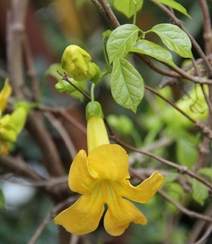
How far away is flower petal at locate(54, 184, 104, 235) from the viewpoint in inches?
18.5

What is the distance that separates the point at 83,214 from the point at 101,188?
0.04 metres

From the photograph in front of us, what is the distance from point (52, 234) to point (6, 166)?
0.31 m

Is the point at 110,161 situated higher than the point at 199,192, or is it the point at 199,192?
the point at 110,161

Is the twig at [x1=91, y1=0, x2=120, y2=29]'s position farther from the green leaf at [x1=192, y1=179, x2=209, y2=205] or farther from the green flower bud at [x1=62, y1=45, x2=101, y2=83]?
the green leaf at [x1=192, y1=179, x2=209, y2=205]

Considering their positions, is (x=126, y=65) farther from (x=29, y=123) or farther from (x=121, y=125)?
(x=121, y=125)

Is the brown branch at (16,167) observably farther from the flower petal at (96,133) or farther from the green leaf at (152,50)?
the green leaf at (152,50)

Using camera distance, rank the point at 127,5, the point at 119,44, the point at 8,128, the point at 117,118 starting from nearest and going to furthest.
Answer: the point at 119,44 < the point at 127,5 < the point at 8,128 < the point at 117,118

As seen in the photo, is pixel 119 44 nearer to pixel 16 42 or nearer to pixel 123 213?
pixel 123 213

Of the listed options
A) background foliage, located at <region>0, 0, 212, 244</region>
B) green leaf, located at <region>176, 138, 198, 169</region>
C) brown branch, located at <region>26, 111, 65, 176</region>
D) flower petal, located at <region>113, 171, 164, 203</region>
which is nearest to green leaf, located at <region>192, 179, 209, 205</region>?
background foliage, located at <region>0, 0, 212, 244</region>

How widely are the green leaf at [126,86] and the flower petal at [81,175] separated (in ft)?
0.21

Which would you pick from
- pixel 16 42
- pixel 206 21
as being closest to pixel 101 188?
pixel 206 21

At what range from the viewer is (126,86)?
417mm

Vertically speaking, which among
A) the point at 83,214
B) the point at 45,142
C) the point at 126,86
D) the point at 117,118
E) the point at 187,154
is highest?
the point at 126,86

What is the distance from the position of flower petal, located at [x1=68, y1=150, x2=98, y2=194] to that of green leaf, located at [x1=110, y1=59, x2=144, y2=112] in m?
0.06
